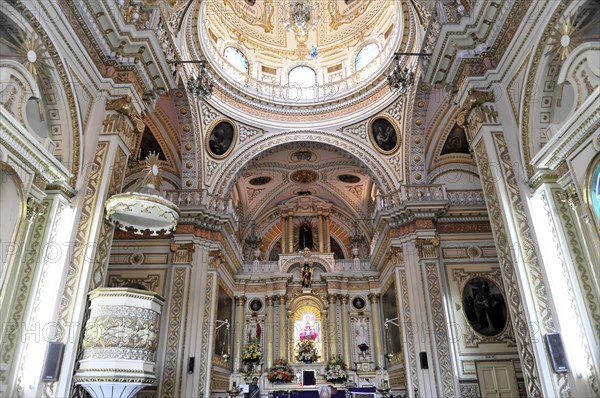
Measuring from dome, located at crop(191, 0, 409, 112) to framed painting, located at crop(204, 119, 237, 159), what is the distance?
3.58 feet

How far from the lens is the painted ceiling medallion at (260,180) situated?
703 inches

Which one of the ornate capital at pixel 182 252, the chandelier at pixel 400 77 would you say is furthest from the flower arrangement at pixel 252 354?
the chandelier at pixel 400 77

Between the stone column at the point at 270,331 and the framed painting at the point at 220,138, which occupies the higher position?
the framed painting at the point at 220,138

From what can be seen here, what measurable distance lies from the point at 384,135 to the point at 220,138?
17.6ft

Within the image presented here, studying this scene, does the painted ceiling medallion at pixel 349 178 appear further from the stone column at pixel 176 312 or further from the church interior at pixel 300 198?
the stone column at pixel 176 312

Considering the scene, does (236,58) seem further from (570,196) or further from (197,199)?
(570,196)

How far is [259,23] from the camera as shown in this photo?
1562 centimetres

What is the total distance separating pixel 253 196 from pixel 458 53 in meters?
12.6

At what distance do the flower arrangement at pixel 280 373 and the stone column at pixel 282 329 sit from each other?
46 centimetres

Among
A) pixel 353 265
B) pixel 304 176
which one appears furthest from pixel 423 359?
pixel 304 176

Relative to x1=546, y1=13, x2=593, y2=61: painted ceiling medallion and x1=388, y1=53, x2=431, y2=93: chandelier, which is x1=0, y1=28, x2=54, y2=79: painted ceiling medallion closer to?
x1=546, y1=13, x2=593, y2=61: painted ceiling medallion

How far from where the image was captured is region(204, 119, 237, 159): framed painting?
13.6m

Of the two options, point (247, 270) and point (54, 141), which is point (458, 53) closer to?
point (54, 141)

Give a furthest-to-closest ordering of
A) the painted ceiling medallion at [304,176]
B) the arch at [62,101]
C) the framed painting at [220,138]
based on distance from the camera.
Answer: the painted ceiling medallion at [304,176] → the framed painting at [220,138] → the arch at [62,101]
